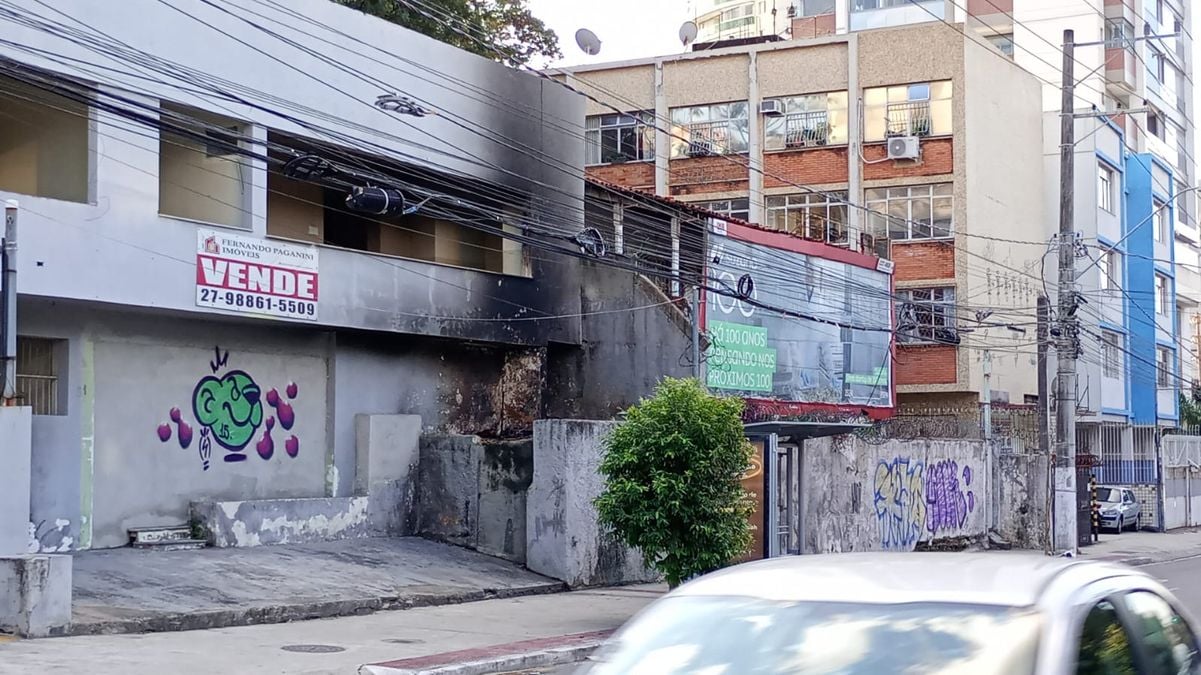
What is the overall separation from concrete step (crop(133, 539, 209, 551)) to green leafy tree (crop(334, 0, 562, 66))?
43.0ft

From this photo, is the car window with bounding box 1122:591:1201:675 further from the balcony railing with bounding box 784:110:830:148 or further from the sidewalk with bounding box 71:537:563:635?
the balcony railing with bounding box 784:110:830:148

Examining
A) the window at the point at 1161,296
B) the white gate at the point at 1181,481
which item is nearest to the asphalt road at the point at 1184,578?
the white gate at the point at 1181,481

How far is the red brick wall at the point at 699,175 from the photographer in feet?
135

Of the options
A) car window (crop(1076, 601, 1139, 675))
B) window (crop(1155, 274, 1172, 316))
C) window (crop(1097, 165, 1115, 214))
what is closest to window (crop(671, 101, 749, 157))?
window (crop(1097, 165, 1115, 214))

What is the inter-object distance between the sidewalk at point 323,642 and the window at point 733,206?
929 inches

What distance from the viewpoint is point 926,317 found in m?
38.6

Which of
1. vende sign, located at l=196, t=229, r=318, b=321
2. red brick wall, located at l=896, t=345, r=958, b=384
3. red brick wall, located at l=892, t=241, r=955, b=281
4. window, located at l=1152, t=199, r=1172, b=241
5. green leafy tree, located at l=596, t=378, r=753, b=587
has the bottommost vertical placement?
green leafy tree, located at l=596, t=378, r=753, b=587

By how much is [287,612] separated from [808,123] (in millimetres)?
28699

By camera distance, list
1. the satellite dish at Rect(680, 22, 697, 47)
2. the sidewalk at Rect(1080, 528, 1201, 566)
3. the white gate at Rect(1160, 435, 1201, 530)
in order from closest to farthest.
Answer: the sidewalk at Rect(1080, 528, 1201, 566) → the satellite dish at Rect(680, 22, 697, 47) → the white gate at Rect(1160, 435, 1201, 530)

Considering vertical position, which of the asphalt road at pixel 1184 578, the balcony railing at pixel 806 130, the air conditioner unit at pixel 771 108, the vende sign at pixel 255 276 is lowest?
the asphalt road at pixel 1184 578

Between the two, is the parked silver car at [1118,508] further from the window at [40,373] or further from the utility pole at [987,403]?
the window at [40,373]

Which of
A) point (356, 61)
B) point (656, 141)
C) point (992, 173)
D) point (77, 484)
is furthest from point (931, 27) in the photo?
point (77, 484)

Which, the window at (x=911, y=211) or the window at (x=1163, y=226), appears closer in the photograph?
the window at (x=911, y=211)

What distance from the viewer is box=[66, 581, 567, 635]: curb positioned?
13.9 m
